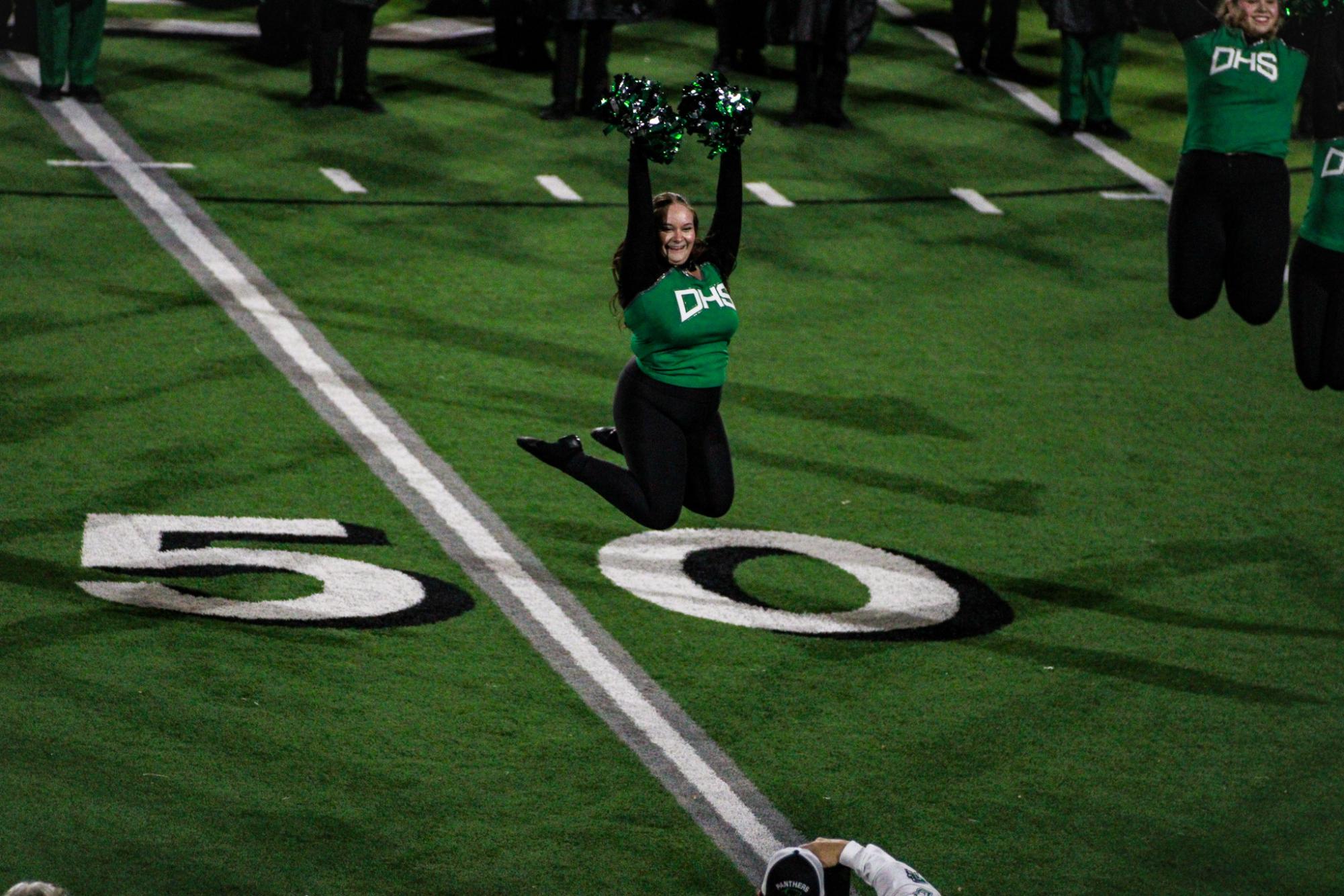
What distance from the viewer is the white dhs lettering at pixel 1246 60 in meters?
7.86

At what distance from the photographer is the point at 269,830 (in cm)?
716

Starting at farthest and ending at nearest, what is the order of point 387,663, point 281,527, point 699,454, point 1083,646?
point 281,527 → point 1083,646 → point 387,663 → point 699,454

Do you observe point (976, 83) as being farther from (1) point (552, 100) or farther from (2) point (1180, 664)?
(2) point (1180, 664)

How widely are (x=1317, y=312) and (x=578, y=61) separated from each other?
989 centimetres

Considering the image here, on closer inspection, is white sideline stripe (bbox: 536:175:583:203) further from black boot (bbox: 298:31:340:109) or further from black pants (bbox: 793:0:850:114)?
black pants (bbox: 793:0:850:114)

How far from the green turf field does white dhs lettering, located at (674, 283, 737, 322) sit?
1708 millimetres

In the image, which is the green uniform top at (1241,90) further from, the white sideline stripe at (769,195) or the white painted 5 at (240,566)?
the white sideline stripe at (769,195)

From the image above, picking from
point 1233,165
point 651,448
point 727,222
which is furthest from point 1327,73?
point 651,448

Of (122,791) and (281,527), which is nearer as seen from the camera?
(122,791)

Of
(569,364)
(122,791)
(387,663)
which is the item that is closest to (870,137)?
(569,364)

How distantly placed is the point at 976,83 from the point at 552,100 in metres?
4.51

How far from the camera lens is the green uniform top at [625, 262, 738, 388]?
770 centimetres

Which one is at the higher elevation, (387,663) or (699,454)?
(699,454)

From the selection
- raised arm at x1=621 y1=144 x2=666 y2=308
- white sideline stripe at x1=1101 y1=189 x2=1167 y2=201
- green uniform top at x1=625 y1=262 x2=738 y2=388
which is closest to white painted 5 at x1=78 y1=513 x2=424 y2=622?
green uniform top at x1=625 y1=262 x2=738 y2=388
